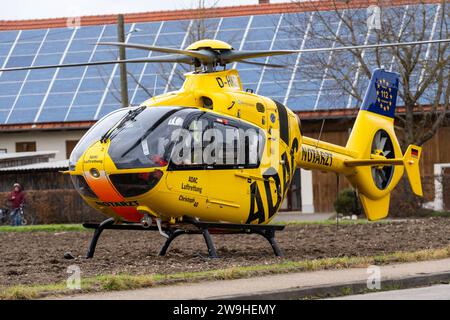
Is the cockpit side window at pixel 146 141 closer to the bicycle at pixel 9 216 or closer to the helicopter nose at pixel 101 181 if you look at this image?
the helicopter nose at pixel 101 181

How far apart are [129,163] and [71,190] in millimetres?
22087

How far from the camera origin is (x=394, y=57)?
1578 inches

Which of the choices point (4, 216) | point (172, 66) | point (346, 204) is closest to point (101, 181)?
point (346, 204)

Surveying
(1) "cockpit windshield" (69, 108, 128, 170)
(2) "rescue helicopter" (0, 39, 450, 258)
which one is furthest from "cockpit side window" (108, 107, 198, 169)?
(1) "cockpit windshield" (69, 108, 128, 170)

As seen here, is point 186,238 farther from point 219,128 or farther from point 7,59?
point 7,59

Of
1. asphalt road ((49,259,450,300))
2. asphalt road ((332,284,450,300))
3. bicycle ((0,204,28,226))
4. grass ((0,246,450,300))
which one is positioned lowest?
asphalt road ((332,284,450,300))

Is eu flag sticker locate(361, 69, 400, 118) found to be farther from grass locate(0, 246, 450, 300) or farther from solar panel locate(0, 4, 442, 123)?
solar panel locate(0, 4, 442, 123)

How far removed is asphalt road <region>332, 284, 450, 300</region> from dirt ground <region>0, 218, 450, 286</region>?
4.20 meters

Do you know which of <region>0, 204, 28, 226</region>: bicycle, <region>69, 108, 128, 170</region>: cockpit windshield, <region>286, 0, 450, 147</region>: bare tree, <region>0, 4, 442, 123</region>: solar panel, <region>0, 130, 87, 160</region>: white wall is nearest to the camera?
<region>69, 108, 128, 170</region>: cockpit windshield

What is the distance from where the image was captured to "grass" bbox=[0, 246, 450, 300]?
14141mm

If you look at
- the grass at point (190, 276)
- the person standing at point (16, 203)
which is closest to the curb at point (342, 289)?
the grass at point (190, 276)

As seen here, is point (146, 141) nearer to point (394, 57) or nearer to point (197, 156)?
point (197, 156)

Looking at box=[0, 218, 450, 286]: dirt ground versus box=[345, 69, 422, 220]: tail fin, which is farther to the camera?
box=[345, 69, 422, 220]: tail fin

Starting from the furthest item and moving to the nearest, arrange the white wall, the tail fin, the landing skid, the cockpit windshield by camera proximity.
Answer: the white wall < the tail fin < the landing skid < the cockpit windshield
